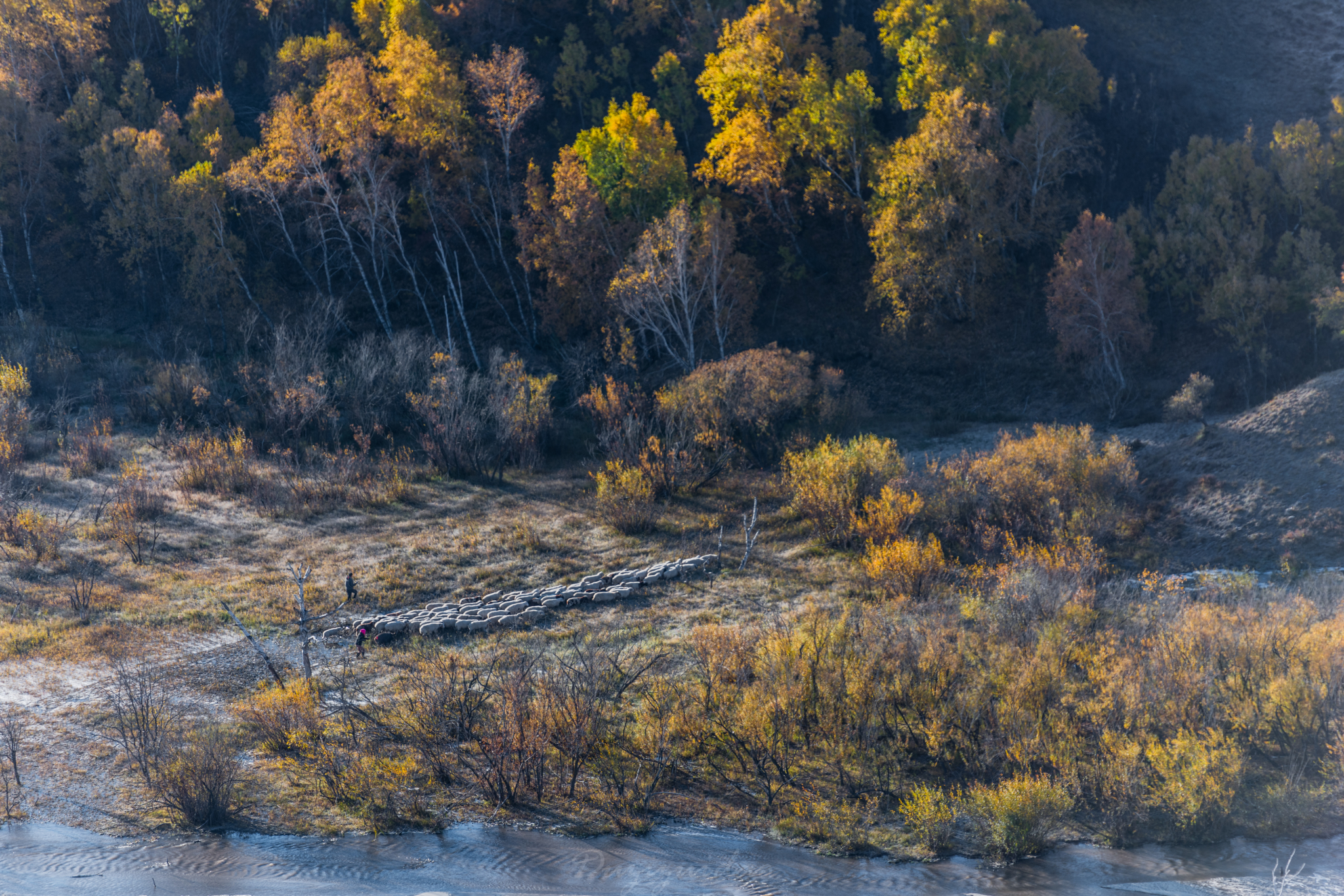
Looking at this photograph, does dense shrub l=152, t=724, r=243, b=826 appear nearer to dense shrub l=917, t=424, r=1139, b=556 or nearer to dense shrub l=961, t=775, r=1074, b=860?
dense shrub l=961, t=775, r=1074, b=860

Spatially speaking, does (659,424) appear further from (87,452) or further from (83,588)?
(87,452)

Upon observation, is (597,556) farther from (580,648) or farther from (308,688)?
(308,688)

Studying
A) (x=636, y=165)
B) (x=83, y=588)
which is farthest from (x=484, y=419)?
(x=83, y=588)

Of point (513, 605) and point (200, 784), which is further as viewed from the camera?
point (513, 605)

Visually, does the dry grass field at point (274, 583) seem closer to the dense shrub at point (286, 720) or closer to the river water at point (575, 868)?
the dense shrub at point (286, 720)

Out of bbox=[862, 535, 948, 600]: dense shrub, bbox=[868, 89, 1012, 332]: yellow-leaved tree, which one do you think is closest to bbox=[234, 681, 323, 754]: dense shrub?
bbox=[862, 535, 948, 600]: dense shrub

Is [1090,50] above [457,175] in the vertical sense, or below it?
above

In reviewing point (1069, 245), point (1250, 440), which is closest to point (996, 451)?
point (1250, 440)
